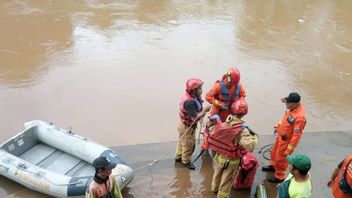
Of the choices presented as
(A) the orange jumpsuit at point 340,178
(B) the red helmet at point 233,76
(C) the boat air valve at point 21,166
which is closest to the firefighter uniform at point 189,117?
(B) the red helmet at point 233,76

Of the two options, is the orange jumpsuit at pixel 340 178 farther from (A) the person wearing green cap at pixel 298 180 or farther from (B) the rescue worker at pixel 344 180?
(A) the person wearing green cap at pixel 298 180

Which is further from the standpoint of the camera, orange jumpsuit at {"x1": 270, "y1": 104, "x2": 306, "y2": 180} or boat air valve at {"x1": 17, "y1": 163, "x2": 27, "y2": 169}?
boat air valve at {"x1": 17, "y1": 163, "x2": 27, "y2": 169}

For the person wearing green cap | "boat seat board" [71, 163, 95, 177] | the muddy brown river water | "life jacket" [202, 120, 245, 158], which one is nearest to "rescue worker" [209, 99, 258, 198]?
"life jacket" [202, 120, 245, 158]

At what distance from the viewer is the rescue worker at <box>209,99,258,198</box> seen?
4.52 m

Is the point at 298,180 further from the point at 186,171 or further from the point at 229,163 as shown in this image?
the point at 186,171

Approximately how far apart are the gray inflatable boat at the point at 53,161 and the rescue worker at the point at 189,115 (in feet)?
2.93

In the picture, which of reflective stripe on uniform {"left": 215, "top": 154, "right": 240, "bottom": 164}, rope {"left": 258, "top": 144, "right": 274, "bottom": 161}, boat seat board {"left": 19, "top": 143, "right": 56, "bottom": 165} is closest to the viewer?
reflective stripe on uniform {"left": 215, "top": 154, "right": 240, "bottom": 164}

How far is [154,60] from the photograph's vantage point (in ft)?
33.3

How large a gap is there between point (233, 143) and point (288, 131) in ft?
3.10

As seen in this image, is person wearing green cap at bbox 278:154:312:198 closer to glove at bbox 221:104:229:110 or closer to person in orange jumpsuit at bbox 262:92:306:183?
person in orange jumpsuit at bbox 262:92:306:183

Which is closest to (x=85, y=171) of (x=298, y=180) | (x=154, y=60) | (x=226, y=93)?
(x=226, y=93)

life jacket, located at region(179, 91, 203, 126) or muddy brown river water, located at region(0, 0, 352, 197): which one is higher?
life jacket, located at region(179, 91, 203, 126)

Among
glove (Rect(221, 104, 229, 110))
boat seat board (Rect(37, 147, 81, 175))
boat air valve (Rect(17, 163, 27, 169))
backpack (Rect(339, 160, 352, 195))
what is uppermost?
glove (Rect(221, 104, 229, 110))

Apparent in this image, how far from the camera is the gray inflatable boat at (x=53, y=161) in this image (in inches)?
197
